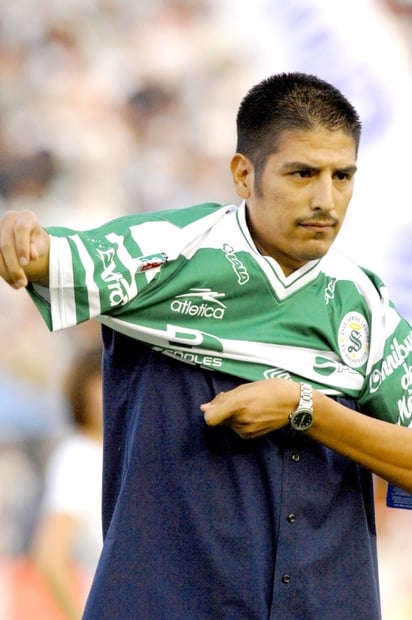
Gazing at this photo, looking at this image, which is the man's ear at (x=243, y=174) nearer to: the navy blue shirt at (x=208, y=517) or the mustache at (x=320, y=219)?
the mustache at (x=320, y=219)

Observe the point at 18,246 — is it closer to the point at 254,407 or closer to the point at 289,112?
the point at 254,407

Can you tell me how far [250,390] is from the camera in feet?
5.64

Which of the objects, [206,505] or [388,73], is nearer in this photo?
[206,505]

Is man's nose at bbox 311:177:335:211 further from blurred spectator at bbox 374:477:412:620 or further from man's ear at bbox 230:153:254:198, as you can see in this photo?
blurred spectator at bbox 374:477:412:620

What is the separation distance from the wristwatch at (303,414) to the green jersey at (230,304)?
78mm

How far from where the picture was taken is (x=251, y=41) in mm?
3160

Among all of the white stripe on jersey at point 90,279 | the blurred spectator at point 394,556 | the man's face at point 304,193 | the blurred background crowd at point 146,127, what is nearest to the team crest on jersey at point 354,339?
the man's face at point 304,193

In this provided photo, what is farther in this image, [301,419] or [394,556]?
[394,556]

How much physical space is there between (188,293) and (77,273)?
0.62 ft

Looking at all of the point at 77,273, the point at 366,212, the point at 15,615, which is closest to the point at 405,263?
the point at 366,212

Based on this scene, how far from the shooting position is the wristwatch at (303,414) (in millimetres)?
1753

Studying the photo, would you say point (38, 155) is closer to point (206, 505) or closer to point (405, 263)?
point (405, 263)

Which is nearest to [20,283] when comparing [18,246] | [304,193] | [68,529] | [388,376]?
[18,246]

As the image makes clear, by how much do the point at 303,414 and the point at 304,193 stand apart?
0.31 m
